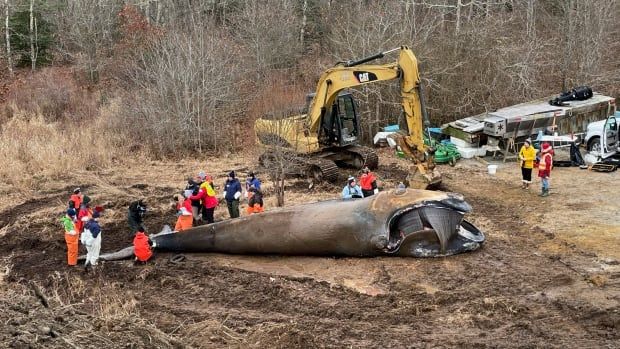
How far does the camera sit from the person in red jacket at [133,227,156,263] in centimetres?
1257

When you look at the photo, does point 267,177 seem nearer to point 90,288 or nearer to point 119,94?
point 90,288

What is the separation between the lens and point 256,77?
30672 mm

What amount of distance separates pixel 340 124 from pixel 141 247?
26.7 feet

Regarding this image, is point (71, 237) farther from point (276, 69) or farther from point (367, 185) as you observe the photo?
point (276, 69)

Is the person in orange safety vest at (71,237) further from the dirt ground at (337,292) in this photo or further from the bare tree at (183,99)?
the bare tree at (183,99)

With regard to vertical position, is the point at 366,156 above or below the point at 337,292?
above

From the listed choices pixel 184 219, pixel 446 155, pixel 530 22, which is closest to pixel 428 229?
pixel 184 219

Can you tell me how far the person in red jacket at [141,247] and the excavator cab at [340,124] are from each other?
7.67m

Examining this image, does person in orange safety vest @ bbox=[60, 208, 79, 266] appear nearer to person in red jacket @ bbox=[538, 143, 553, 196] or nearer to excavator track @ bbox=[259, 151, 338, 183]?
excavator track @ bbox=[259, 151, 338, 183]

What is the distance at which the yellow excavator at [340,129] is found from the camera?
16.2 metres

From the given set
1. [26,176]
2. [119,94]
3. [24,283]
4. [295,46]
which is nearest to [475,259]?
[24,283]

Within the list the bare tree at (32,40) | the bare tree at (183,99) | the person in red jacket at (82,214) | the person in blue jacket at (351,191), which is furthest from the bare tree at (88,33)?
the person in blue jacket at (351,191)

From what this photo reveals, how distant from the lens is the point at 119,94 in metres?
28.7

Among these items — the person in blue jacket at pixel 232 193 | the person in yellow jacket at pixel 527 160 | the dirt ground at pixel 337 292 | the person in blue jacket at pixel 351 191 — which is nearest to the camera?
the dirt ground at pixel 337 292
